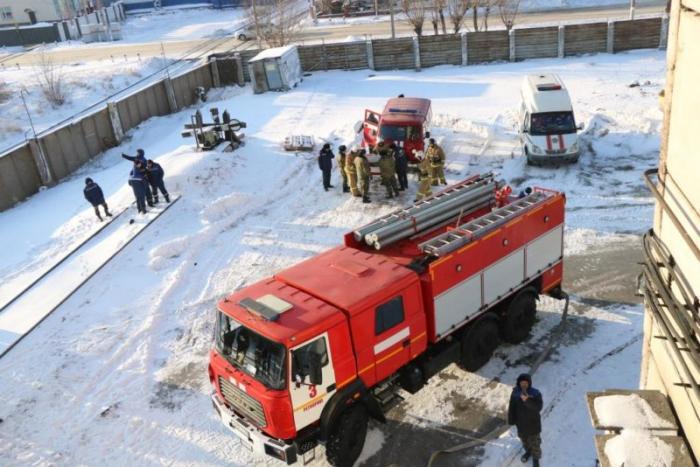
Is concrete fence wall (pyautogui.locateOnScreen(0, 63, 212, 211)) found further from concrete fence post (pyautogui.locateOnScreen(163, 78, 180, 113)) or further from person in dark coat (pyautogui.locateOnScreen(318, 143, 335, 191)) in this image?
person in dark coat (pyautogui.locateOnScreen(318, 143, 335, 191))

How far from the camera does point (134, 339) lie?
12117mm

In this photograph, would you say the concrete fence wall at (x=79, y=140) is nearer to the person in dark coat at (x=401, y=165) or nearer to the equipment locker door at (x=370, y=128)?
the equipment locker door at (x=370, y=128)

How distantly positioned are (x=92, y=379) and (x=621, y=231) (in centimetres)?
1194

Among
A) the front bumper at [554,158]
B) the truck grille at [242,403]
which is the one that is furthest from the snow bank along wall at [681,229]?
the front bumper at [554,158]

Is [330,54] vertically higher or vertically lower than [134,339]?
higher

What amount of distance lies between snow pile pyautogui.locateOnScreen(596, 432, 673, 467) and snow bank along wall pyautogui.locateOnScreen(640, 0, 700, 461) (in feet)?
0.98

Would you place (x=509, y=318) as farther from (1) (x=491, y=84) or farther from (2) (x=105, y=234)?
(1) (x=491, y=84)

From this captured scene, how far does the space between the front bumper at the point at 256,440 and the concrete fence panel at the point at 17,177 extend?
49.6 ft

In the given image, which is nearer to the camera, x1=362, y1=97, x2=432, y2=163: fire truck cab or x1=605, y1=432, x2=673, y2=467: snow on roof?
x1=605, y1=432, x2=673, y2=467: snow on roof

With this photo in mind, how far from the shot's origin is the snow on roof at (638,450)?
573 cm

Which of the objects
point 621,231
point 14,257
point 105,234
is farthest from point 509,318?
point 14,257

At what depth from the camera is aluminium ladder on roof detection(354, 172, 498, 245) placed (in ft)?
33.2

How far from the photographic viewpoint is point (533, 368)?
10.5 m

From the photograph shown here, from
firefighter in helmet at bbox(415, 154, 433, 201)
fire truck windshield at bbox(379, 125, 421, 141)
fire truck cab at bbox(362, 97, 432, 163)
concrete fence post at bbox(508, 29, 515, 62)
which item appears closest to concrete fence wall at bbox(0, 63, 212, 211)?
fire truck cab at bbox(362, 97, 432, 163)
